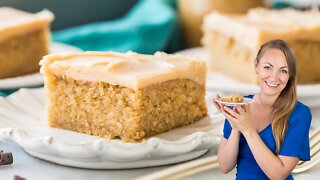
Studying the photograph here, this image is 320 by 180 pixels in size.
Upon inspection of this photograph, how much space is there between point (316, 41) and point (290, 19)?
0.13m

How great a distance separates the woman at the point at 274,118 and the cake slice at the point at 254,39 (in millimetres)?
1058

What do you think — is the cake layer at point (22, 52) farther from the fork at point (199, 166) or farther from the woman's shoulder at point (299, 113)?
the woman's shoulder at point (299, 113)

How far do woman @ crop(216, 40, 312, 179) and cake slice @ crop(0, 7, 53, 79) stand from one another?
4.30 ft

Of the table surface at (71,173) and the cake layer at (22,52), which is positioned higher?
the cake layer at (22,52)

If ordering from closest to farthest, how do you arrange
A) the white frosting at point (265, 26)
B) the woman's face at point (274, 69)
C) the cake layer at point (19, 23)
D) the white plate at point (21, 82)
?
the woman's face at point (274, 69), the white plate at point (21, 82), the white frosting at point (265, 26), the cake layer at point (19, 23)

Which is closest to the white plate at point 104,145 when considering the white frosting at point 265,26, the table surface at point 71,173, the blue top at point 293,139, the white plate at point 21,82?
the table surface at point 71,173

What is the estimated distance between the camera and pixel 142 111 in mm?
1354

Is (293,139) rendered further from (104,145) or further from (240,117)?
(104,145)

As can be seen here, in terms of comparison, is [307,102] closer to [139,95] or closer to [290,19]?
[290,19]

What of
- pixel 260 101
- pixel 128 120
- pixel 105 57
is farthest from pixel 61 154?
pixel 260 101

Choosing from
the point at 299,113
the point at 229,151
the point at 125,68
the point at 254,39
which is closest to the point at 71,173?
the point at 125,68

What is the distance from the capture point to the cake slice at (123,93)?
4.42 feet

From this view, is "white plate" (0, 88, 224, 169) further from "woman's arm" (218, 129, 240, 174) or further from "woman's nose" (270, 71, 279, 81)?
"woman's nose" (270, 71, 279, 81)

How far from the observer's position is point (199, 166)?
3.63ft
